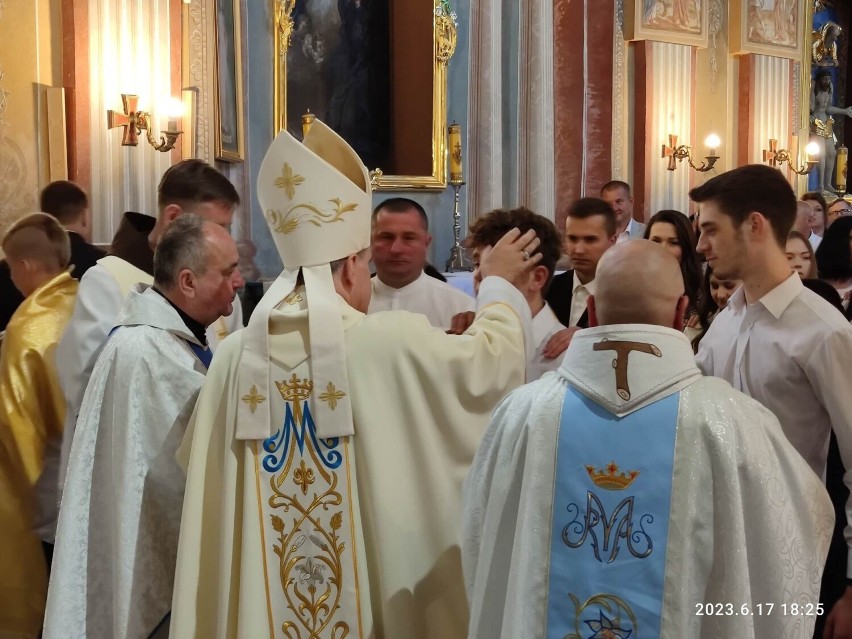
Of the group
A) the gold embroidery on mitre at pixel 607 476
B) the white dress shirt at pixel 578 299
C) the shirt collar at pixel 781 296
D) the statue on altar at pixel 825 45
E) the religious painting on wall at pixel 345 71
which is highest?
the statue on altar at pixel 825 45

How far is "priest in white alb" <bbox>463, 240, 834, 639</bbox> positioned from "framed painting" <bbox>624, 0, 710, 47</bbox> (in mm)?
9710

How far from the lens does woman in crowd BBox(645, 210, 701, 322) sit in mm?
4617

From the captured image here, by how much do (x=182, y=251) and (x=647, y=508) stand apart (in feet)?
5.38

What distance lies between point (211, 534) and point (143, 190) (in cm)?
474

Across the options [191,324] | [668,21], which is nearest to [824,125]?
[668,21]

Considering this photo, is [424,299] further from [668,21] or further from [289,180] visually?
[668,21]

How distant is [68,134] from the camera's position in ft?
22.7

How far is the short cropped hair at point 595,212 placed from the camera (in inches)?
188

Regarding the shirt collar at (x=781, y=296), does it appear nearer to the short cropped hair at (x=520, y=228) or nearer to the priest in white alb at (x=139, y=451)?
the short cropped hair at (x=520, y=228)

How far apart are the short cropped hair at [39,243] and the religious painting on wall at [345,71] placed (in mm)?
4315

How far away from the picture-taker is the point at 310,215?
9.36 feet

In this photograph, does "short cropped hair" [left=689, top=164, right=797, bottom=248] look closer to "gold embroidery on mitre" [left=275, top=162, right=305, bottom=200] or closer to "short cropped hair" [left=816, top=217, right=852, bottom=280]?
"gold embroidery on mitre" [left=275, top=162, right=305, bottom=200]

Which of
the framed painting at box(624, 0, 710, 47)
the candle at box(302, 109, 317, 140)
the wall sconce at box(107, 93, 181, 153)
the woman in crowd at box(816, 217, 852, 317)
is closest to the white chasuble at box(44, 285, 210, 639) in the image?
the woman in crowd at box(816, 217, 852, 317)

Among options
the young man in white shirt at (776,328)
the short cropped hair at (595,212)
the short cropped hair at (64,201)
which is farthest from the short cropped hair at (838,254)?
the short cropped hair at (64,201)
